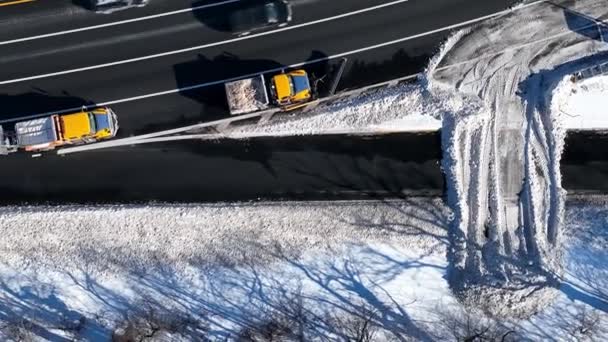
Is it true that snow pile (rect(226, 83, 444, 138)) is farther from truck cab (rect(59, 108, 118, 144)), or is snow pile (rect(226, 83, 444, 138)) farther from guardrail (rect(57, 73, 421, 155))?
truck cab (rect(59, 108, 118, 144))

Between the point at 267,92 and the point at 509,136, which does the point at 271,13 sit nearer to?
the point at 267,92

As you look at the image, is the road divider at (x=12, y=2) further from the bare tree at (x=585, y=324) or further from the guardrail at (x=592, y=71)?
the bare tree at (x=585, y=324)

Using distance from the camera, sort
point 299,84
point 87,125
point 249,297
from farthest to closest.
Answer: point 249,297 → point 299,84 → point 87,125

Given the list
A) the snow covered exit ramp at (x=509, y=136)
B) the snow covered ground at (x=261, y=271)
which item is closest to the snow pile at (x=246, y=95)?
the snow covered ground at (x=261, y=271)

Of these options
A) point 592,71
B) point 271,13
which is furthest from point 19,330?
point 592,71

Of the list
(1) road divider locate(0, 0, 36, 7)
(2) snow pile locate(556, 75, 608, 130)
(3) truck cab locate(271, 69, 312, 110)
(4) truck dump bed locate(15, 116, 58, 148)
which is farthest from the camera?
(1) road divider locate(0, 0, 36, 7)

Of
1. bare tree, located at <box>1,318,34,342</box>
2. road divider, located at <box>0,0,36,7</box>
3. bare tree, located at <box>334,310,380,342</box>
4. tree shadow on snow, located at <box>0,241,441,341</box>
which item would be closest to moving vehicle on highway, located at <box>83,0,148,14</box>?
road divider, located at <box>0,0,36,7</box>
